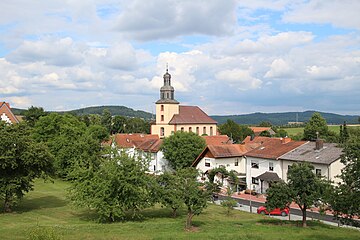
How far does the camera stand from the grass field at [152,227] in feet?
75.1

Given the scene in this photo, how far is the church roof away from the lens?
89.8m

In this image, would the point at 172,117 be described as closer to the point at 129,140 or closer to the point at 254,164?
the point at 129,140

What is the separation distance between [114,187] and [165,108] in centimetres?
6169

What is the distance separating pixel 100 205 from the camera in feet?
91.8

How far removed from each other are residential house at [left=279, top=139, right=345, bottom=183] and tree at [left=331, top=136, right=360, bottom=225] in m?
20.2

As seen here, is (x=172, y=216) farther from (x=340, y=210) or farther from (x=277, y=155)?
(x=277, y=155)

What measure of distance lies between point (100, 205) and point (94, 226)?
2.75 meters

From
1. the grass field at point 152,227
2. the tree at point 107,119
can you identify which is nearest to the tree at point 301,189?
the grass field at point 152,227

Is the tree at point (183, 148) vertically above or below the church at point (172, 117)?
below

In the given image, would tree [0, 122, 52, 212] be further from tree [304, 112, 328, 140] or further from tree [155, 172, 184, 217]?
tree [304, 112, 328, 140]

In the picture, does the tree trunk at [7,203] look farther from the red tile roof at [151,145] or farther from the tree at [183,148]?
the red tile roof at [151,145]

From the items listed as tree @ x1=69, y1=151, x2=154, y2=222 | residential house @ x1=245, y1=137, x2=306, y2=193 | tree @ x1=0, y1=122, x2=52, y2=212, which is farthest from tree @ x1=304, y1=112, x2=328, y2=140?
tree @ x1=0, y1=122, x2=52, y2=212

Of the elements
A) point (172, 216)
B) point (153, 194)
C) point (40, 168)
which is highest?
point (40, 168)

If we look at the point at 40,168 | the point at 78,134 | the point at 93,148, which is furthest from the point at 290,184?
the point at 78,134
